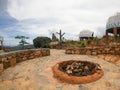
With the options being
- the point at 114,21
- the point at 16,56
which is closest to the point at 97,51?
the point at 16,56

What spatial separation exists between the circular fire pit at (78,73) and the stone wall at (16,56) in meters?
2.82

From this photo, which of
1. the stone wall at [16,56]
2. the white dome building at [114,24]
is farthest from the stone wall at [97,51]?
the white dome building at [114,24]

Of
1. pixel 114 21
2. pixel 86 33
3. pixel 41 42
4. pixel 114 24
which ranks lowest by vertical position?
pixel 41 42

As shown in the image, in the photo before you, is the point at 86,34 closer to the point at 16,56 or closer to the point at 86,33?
the point at 86,33

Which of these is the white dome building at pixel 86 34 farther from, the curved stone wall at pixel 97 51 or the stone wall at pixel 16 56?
the stone wall at pixel 16 56

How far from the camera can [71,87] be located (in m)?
6.08

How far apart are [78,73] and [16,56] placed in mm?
4154

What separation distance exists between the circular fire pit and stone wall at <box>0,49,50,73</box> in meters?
2.82

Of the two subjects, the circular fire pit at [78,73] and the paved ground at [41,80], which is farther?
the circular fire pit at [78,73]

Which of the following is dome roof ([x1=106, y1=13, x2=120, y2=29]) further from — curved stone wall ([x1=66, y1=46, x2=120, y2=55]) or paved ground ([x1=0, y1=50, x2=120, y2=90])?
paved ground ([x1=0, y1=50, x2=120, y2=90])

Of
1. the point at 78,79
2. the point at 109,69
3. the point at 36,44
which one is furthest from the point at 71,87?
the point at 36,44

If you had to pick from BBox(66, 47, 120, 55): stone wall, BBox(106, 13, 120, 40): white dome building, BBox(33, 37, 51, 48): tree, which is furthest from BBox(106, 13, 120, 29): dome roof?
BBox(33, 37, 51, 48): tree

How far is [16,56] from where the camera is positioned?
9164 millimetres

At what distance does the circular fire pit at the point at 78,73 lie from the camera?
21.3ft
